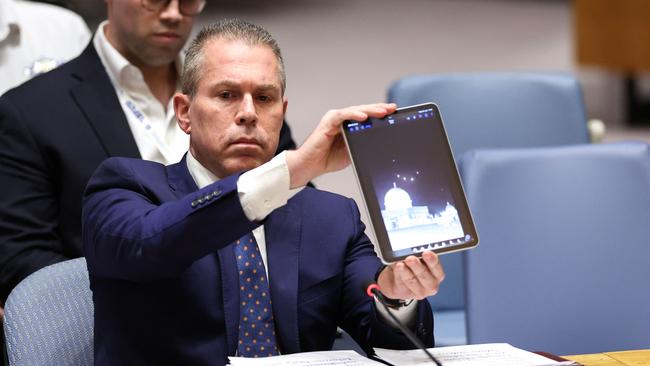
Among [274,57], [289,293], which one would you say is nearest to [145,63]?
[274,57]

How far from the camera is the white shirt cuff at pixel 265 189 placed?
173 centimetres

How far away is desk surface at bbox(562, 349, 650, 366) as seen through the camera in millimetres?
1882

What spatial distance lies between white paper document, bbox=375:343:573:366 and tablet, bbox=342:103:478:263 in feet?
0.61

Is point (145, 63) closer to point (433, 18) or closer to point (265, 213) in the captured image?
point (265, 213)

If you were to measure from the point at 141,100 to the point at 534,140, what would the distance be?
130 centimetres

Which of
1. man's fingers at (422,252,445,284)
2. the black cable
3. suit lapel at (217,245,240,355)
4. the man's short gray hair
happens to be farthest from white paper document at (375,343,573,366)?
the man's short gray hair

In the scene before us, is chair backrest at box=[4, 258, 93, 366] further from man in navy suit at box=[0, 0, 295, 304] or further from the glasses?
the glasses

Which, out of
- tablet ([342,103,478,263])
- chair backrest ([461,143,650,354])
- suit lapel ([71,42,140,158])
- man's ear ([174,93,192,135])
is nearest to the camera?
tablet ([342,103,478,263])

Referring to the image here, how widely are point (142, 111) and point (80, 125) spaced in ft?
0.74

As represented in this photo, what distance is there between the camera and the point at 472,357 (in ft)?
5.82

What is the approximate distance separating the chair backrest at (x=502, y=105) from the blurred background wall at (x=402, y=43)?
9.70 ft

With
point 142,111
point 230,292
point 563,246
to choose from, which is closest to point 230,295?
point 230,292

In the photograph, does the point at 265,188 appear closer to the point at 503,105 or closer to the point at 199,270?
the point at 199,270

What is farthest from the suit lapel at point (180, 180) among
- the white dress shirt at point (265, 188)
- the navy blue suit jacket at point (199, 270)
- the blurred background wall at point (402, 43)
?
the blurred background wall at point (402, 43)
